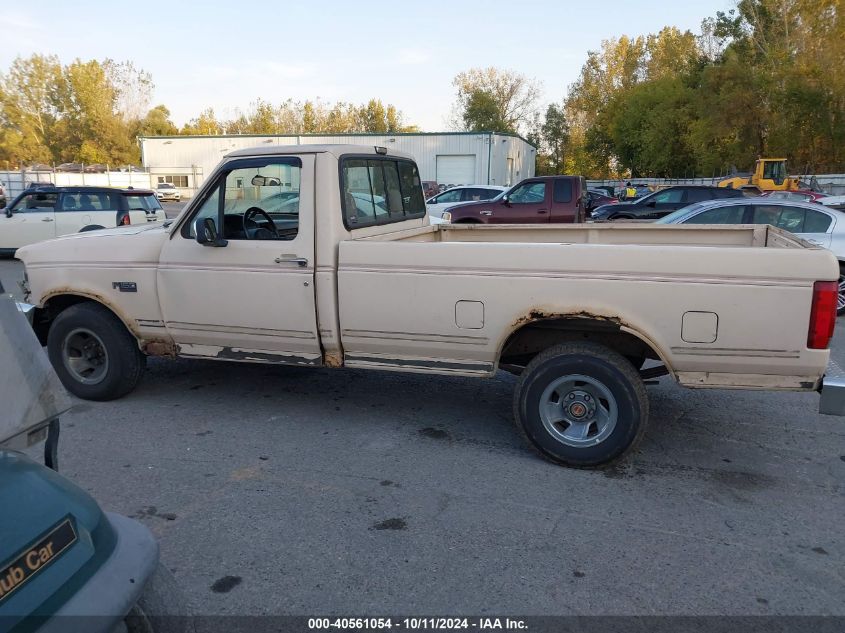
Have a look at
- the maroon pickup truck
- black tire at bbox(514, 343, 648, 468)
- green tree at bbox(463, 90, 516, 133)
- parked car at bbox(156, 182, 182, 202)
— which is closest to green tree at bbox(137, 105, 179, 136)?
parked car at bbox(156, 182, 182, 202)

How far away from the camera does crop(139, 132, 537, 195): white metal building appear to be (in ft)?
138

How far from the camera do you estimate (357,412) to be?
5246 millimetres

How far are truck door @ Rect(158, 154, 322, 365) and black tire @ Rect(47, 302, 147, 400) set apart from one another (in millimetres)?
505

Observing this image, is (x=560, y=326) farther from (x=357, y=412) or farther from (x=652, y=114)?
(x=652, y=114)

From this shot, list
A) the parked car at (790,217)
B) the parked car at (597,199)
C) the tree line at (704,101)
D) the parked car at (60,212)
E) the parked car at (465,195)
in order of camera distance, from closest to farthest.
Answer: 1. the parked car at (790,217)
2. the parked car at (60,212)
3. the parked car at (465,195)
4. the parked car at (597,199)
5. the tree line at (704,101)

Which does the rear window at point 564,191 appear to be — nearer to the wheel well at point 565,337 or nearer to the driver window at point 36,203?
the wheel well at point 565,337

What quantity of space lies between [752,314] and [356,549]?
255cm

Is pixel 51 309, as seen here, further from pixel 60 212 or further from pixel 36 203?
pixel 36 203

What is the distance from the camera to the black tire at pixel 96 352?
17.1 feet

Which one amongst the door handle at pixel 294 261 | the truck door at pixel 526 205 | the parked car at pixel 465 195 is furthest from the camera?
the parked car at pixel 465 195

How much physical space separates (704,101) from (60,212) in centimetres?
4455

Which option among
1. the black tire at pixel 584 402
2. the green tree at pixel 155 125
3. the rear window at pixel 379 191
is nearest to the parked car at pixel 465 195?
the rear window at pixel 379 191

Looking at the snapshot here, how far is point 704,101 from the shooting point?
46.5 meters

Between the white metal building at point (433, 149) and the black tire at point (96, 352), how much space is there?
3474 cm
